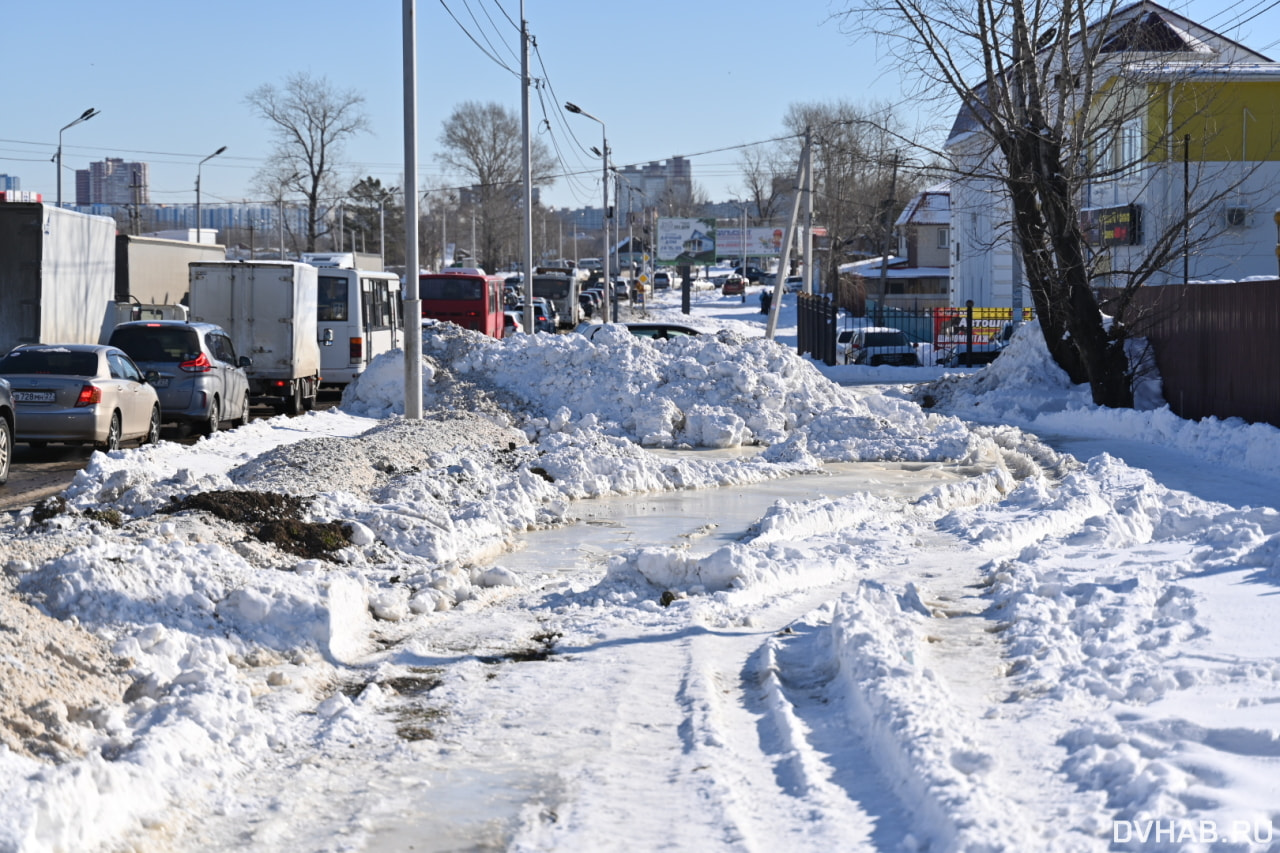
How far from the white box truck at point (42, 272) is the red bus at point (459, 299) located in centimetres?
1348

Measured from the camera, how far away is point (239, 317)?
970 inches

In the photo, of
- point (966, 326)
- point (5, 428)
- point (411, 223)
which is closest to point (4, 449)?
point (5, 428)

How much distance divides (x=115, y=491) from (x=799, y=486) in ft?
26.2

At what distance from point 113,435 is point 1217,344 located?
53.5ft

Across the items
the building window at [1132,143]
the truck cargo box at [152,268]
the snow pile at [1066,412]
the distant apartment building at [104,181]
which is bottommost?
the snow pile at [1066,412]

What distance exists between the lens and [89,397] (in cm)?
1595

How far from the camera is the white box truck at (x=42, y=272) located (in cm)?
2222

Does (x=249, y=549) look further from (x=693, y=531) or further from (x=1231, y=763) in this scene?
(x=1231, y=763)

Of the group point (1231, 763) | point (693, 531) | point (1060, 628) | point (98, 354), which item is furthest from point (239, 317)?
point (1231, 763)

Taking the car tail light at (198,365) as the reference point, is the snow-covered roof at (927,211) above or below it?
above

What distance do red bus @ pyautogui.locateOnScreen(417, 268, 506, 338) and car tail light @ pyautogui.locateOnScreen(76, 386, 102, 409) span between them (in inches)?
839

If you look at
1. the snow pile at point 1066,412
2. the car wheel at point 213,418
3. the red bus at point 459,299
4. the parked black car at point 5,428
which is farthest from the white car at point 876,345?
the parked black car at point 5,428

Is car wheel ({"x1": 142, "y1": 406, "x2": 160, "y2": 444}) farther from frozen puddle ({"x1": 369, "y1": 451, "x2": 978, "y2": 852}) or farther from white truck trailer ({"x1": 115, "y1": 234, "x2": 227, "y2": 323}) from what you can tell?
white truck trailer ({"x1": 115, "y1": 234, "x2": 227, "y2": 323})

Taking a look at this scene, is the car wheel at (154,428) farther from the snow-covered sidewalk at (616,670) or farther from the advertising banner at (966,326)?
the advertising banner at (966,326)
